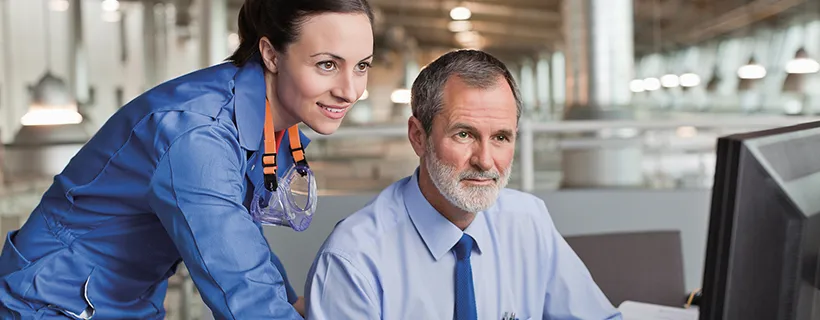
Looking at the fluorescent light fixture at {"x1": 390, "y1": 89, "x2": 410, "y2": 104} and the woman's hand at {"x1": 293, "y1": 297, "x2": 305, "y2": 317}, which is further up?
the fluorescent light fixture at {"x1": 390, "y1": 89, "x2": 410, "y2": 104}

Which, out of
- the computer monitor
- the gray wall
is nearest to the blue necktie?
the computer monitor

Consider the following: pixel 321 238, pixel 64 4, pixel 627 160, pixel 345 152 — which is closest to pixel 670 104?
Answer: pixel 345 152

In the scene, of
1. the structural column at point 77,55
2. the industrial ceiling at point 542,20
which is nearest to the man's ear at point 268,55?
the structural column at point 77,55

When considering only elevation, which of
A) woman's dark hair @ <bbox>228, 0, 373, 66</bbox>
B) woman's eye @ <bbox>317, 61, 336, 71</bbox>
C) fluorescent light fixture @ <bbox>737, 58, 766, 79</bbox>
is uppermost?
fluorescent light fixture @ <bbox>737, 58, 766, 79</bbox>

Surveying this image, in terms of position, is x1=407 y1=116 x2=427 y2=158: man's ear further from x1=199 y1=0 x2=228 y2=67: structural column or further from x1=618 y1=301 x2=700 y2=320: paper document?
x1=199 y1=0 x2=228 y2=67: structural column

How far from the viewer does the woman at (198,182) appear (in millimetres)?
1218

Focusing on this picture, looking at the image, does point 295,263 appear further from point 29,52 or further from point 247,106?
point 29,52

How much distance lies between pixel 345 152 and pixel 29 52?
4553 mm

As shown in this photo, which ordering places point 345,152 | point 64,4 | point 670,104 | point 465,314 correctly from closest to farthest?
point 465,314 → point 64,4 → point 345,152 → point 670,104

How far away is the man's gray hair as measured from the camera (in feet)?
5.30

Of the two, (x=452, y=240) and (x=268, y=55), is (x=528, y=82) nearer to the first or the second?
(x=452, y=240)

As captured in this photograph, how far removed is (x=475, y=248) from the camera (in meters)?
1.65

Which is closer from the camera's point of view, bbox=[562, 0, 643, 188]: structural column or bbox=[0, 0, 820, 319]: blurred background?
bbox=[0, 0, 820, 319]: blurred background

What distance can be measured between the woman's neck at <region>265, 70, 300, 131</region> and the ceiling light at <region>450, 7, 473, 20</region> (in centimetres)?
1238
